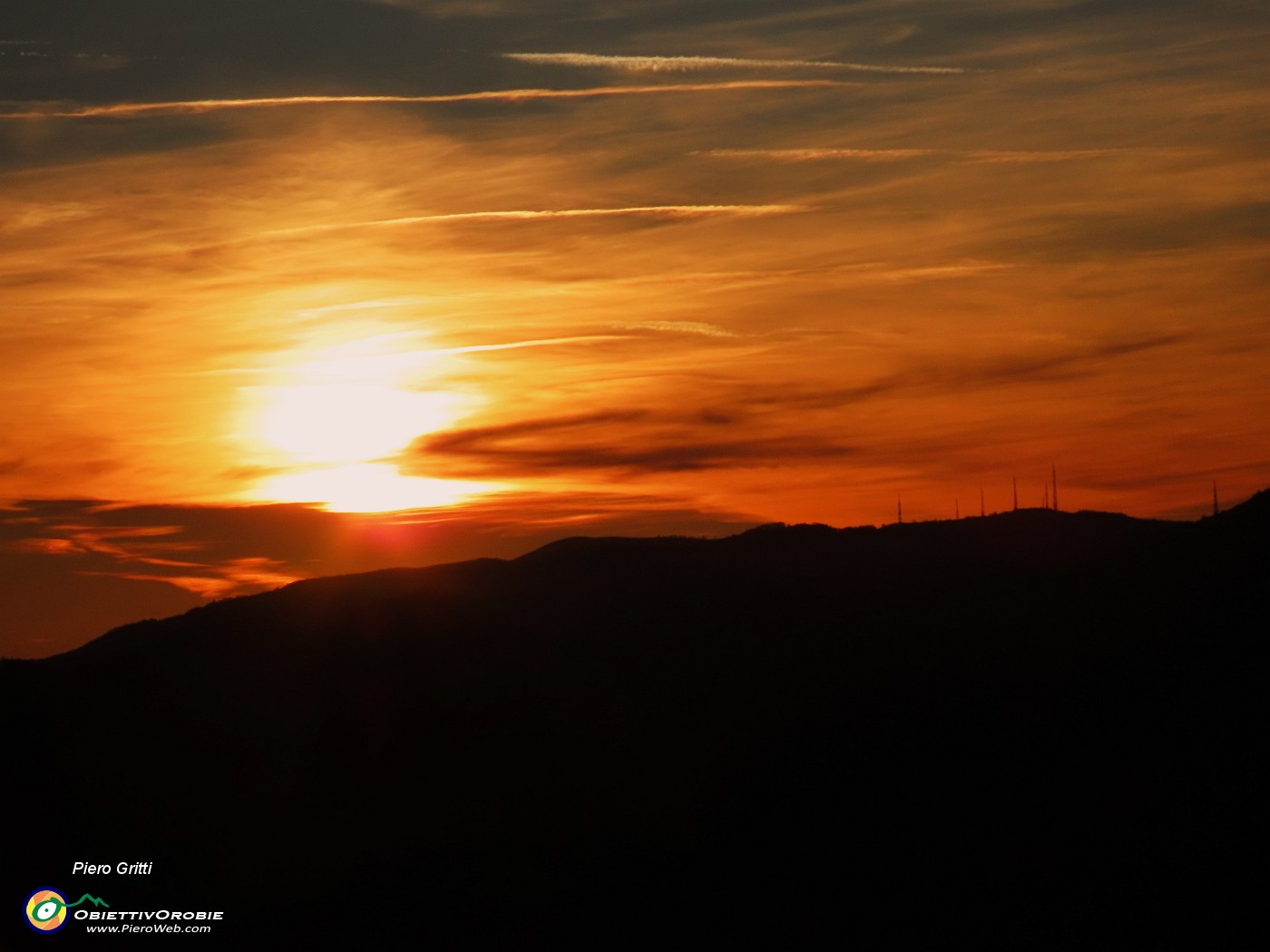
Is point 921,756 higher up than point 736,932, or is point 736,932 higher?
point 921,756

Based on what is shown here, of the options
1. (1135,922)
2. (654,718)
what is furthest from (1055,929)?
(654,718)

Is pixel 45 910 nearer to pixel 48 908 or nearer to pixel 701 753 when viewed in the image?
pixel 48 908

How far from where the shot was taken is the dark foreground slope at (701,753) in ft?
165

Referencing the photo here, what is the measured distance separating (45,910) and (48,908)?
252 mm

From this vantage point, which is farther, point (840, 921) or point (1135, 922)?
point (840, 921)

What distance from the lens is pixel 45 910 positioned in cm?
5734

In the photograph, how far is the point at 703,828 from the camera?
186ft

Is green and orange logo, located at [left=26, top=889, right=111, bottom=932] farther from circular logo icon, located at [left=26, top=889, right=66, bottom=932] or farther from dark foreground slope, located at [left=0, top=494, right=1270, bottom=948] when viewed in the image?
dark foreground slope, located at [left=0, top=494, right=1270, bottom=948]

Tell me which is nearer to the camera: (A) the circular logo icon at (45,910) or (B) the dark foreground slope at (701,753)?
(B) the dark foreground slope at (701,753)

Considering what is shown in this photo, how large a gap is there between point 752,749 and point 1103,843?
50.1 feet

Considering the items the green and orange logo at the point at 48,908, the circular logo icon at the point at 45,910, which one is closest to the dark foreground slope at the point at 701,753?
the green and orange logo at the point at 48,908

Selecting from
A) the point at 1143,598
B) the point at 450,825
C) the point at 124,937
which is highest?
the point at 1143,598

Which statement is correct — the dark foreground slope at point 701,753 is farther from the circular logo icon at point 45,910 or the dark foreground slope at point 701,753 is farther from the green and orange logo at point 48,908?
the circular logo icon at point 45,910

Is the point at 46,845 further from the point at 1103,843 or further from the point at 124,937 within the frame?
the point at 1103,843
